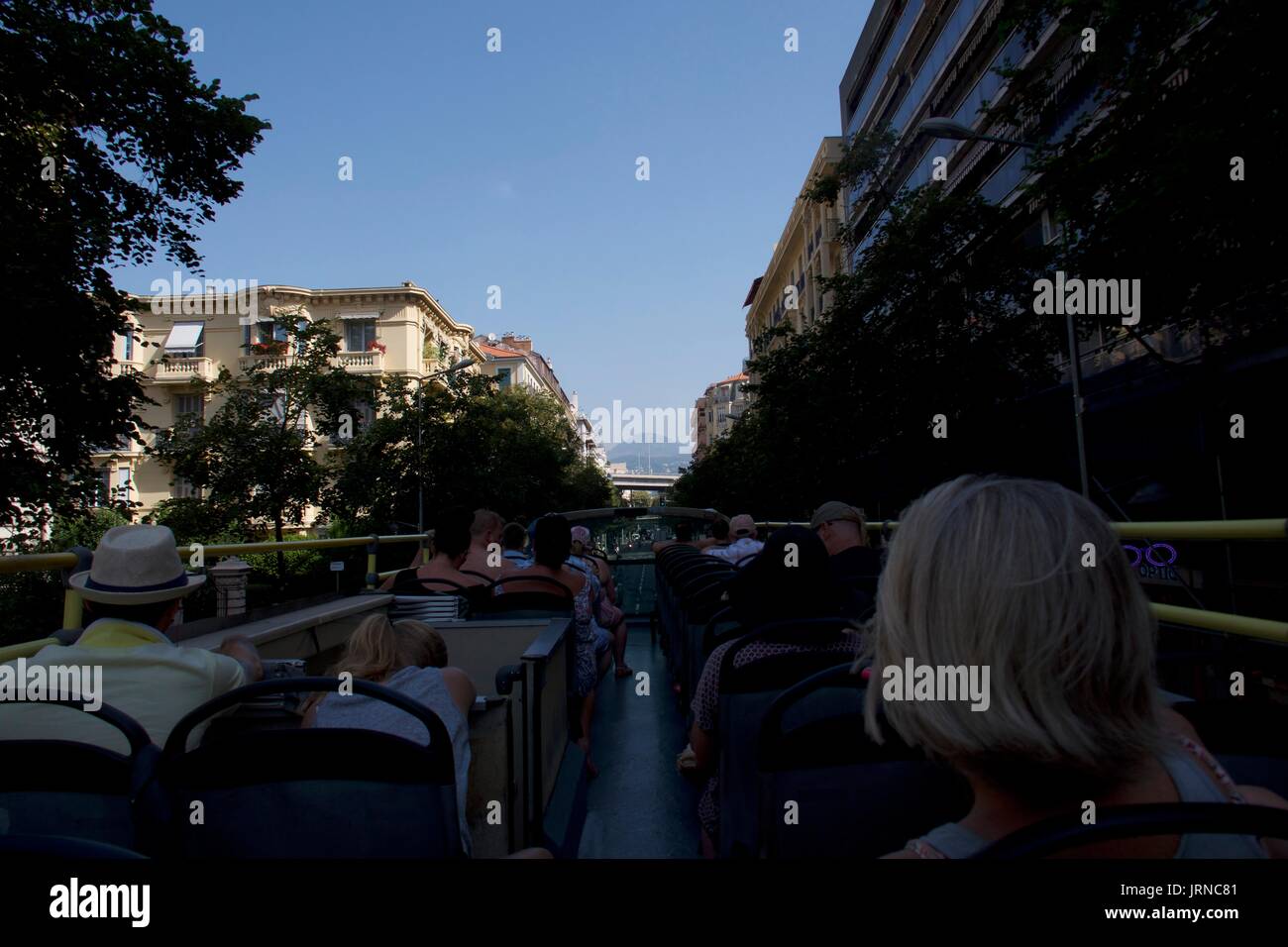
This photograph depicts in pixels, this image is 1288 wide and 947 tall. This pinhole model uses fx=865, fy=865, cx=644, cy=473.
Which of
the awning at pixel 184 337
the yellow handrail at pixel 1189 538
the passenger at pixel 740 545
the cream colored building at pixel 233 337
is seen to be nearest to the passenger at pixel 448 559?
the yellow handrail at pixel 1189 538

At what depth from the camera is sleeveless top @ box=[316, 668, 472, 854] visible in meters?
2.21

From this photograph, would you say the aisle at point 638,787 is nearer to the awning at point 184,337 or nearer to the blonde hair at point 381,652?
the blonde hair at point 381,652

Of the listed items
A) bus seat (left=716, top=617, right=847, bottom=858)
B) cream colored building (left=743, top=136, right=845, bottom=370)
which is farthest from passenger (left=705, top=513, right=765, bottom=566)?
cream colored building (left=743, top=136, right=845, bottom=370)

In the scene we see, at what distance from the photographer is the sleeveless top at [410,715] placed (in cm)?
221

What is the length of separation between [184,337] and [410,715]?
52.9 metres

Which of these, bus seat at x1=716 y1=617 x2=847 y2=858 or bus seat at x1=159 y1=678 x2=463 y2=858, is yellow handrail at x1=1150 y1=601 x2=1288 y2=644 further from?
bus seat at x1=159 y1=678 x2=463 y2=858

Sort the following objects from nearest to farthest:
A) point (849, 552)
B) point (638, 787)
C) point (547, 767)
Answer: point (547, 767) → point (638, 787) → point (849, 552)

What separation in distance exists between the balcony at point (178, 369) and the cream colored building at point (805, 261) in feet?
99.8

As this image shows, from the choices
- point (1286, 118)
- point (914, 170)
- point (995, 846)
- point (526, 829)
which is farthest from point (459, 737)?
point (914, 170)

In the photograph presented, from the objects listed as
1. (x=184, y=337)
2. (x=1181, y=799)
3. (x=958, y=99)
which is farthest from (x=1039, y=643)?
(x=184, y=337)

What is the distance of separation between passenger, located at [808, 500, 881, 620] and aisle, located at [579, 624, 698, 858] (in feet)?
4.52

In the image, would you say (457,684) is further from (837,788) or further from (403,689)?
(837,788)

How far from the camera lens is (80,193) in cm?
1381

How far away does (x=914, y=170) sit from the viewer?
28.7 m
